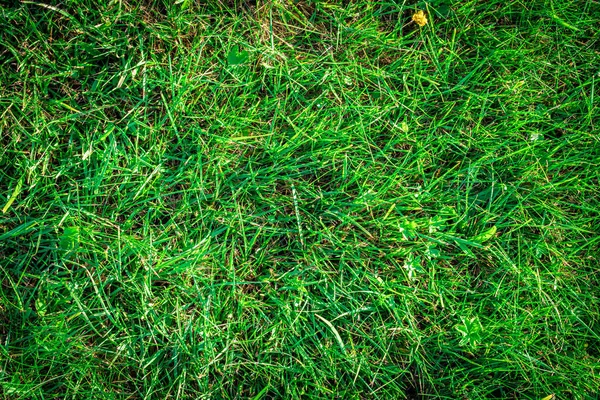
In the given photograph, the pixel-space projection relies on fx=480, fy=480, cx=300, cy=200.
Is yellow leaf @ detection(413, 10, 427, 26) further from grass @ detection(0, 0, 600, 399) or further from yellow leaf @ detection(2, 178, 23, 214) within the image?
yellow leaf @ detection(2, 178, 23, 214)

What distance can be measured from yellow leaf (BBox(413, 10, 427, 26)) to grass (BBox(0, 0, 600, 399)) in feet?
0.12

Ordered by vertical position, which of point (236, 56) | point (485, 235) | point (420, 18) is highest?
point (420, 18)

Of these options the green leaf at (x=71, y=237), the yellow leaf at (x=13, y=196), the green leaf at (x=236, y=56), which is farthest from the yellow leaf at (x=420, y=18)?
the yellow leaf at (x=13, y=196)

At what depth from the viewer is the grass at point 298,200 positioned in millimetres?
2021

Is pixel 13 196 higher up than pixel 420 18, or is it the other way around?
pixel 420 18

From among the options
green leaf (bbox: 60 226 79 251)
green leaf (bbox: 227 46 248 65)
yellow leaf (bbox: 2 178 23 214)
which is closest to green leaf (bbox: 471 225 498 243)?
green leaf (bbox: 227 46 248 65)

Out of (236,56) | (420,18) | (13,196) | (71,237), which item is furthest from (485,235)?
(13,196)

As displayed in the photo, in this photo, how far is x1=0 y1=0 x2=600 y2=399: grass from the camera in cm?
202

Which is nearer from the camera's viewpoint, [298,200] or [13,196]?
[13,196]

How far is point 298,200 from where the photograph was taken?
2.11 metres

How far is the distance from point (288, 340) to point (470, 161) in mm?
1136

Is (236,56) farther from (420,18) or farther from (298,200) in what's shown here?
(420,18)

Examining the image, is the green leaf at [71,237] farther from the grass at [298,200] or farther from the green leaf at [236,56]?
the green leaf at [236,56]

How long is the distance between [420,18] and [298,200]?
1.00 meters
